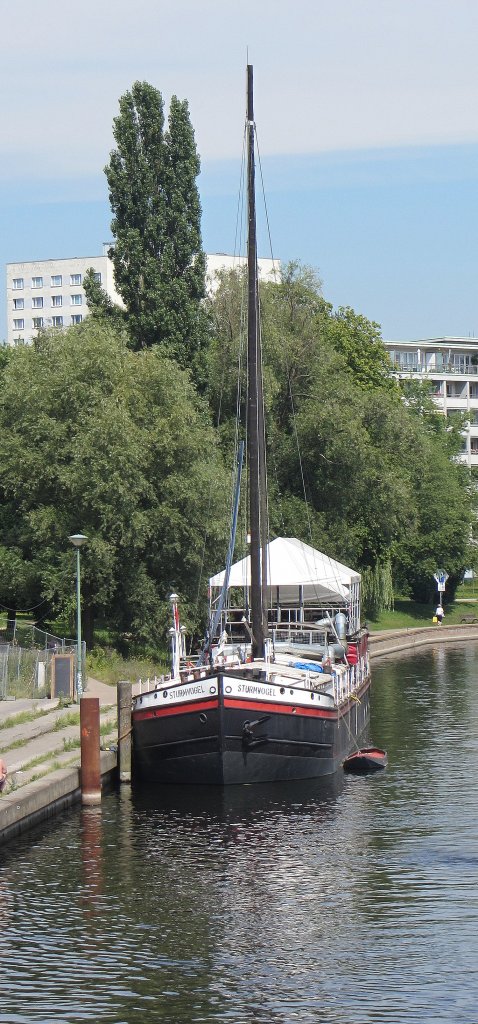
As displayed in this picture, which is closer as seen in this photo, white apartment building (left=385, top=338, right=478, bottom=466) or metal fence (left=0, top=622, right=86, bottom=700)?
A: metal fence (left=0, top=622, right=86, bottom=700)

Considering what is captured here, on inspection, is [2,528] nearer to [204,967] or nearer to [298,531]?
[298,531]

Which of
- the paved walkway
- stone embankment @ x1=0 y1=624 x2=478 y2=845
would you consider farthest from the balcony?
the paved walkway

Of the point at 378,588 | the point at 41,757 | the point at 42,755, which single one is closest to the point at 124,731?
the point at 42,755

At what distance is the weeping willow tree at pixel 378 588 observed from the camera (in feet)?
255

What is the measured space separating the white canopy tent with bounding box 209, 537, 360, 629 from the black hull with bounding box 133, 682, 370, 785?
7800 mm

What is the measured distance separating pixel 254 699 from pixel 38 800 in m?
5.12

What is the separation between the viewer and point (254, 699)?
27438mm

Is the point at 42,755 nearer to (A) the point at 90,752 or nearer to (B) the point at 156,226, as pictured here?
(A) the point at 90,752

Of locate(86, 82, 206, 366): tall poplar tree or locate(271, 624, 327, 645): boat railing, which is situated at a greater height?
locate(86, 82, 206, 366): tall poplar tree

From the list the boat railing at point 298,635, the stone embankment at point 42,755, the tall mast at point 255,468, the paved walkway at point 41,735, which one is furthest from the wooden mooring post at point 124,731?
the boat railing at point 298,635

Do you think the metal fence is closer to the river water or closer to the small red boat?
the small red boat

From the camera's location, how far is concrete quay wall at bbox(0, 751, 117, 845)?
23016 millimetres

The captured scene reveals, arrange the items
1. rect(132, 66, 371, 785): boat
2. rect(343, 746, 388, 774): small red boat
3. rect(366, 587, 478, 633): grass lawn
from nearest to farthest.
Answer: rect(132, 66, 371, 785): boat, rect(343, 746, 388, 774): small red boat, rect(366, 587, 478, 633): grass lawn

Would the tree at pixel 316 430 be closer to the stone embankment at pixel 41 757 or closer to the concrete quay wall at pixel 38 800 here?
the stone embankment at pixel 41 757
